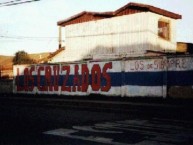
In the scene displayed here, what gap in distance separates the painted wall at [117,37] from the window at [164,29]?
460 millimetres

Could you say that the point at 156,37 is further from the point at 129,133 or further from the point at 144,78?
the point at 129,133

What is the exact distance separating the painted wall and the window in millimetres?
460

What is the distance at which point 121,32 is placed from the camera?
30.0 m

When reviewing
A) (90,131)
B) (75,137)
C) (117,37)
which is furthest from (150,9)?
(75,137)

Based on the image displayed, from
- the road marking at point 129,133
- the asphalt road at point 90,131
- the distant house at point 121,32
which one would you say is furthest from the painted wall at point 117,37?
the road marking at point 129,133

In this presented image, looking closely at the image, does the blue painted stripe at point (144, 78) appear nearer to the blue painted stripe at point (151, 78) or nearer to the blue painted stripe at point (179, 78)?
the blue painted stripe at point (151, 78)

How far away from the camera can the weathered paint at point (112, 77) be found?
715 inches

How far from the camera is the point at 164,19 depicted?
30.0 meters

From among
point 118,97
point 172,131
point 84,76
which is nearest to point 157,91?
point 118,97

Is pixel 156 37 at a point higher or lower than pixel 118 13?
lower

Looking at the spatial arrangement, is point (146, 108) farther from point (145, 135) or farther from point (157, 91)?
point (145, 135)

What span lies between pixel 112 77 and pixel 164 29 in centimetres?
1188

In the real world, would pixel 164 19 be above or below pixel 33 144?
above

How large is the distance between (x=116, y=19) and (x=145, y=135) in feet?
75.8
